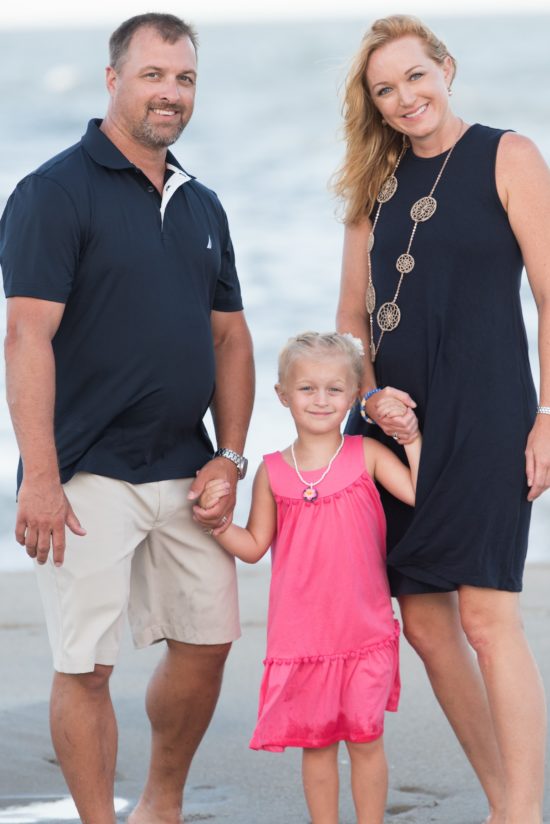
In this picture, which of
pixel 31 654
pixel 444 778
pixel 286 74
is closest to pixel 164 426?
pixel 444 778

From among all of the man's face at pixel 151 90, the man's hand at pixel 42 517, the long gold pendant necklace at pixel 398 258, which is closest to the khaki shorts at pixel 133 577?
the man's hand at pixel 42 517

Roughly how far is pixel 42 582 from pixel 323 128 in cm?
1869

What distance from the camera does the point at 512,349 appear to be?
2.82m

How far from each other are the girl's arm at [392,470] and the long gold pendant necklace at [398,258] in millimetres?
241

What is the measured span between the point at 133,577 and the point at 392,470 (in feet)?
2.43

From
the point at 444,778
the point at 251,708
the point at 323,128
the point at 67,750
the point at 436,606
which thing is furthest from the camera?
the point at 323,128

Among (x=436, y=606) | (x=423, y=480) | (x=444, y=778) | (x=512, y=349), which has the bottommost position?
(x=444, y=778)

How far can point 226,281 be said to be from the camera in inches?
126

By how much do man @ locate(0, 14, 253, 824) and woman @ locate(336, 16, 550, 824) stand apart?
466 mm

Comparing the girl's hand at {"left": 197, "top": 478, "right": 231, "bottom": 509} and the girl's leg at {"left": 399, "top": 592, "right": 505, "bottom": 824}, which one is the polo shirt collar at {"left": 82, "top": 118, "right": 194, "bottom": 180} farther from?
the girl's leg at {"left": 399, "top": 592, "right": 505, "bottom": 824}

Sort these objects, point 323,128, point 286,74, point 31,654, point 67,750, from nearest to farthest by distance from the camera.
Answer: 1. point 67,750
2. point 31,654
3. point 323,128
4. point 286,74

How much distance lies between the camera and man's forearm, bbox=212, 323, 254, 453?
3172 mm

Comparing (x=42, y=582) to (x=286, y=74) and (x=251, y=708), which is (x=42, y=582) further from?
(x=286, y=74)

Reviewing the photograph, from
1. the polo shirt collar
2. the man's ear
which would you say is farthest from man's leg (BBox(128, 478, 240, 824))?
the man's ear
